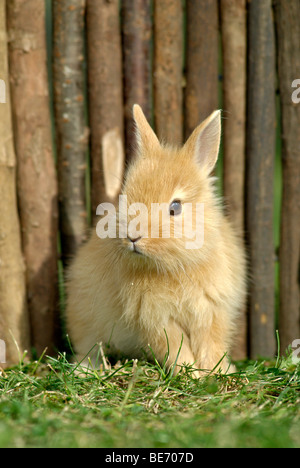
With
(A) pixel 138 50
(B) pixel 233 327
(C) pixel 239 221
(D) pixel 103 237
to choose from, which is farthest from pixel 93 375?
(A) pixel 138 50

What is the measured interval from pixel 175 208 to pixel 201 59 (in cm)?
142

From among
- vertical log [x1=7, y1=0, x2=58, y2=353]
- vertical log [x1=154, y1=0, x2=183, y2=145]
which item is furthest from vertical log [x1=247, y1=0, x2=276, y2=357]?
vertical log [x1=7, y1=0, x2=58, y2=353]

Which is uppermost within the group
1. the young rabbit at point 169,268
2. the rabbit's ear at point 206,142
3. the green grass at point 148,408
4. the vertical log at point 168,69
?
the vertical log at point 168,69

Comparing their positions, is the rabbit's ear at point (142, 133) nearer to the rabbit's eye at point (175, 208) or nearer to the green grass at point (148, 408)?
the rabbit's eye at point (175, 208)

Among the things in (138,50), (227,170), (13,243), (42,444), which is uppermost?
(138,50)

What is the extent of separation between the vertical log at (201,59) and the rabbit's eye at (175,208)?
1.15 m

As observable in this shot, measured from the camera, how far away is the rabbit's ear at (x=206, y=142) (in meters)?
3.45

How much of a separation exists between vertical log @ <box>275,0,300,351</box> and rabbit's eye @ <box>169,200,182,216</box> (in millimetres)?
1302

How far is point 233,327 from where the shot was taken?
3.88 metres

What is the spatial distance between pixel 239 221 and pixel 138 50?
Answer: 1.41 metres

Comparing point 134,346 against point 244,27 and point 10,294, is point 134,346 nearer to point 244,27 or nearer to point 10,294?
point 10,294

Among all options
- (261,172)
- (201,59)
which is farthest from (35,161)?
(261,172)

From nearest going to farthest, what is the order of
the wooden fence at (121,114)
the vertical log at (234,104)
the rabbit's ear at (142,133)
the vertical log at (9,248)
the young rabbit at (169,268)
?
the young rabbit at (169,268) < the rabbit's ear at (142,133) < the vertical log at (9,248) < the wooden fence at (121,114) < the vertical log at (234,104)

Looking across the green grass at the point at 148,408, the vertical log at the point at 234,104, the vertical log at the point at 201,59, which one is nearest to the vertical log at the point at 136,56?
the vertical log at the point at 201,59
